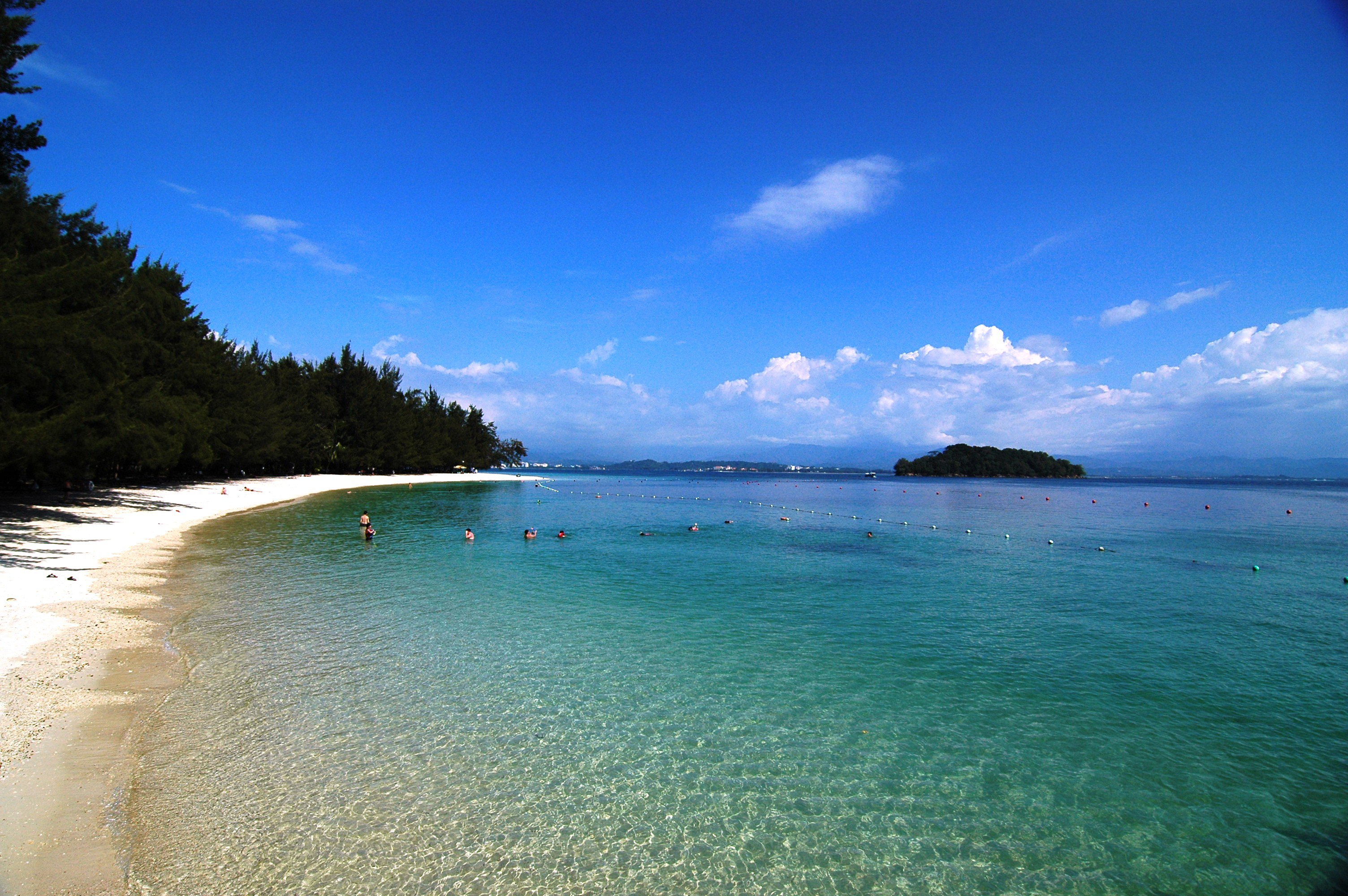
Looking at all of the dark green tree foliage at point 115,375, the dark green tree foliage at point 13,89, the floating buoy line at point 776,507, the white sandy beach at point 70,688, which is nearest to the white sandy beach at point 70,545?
the white sandy beach at point 70,688

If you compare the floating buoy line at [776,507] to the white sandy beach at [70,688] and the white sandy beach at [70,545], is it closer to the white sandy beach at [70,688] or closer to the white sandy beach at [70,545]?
the white sandy beach at [70,545]

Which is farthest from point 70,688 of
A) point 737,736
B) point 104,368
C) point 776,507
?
point 776,507

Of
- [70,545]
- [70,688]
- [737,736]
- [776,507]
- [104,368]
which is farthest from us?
[776,507]

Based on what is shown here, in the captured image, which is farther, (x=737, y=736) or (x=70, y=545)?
(x=70, y=545)

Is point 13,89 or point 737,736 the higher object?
point 13,89

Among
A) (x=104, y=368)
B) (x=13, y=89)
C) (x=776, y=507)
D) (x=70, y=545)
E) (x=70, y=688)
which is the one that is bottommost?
(x=70, y=688)

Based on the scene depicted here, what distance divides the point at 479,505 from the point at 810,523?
29.1 meters

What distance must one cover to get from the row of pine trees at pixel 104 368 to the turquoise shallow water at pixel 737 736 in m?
9.00

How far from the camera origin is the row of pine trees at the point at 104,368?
22.1m

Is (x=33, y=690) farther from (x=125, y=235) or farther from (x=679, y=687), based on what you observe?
(x=125, y=235)

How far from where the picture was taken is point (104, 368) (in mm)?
26016

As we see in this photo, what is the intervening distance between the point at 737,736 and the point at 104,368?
30.1 m

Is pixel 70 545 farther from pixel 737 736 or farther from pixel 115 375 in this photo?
pixel 737 736

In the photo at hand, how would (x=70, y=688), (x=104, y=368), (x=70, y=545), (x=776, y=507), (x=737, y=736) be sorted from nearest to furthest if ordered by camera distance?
(x=737, y=736) → (x=70, y=688) → (x=70, y=545) → (x=104, y=368) → (x=776, y=507)
